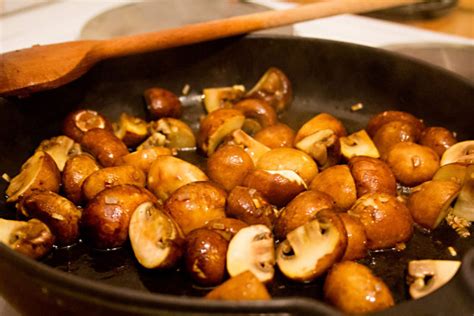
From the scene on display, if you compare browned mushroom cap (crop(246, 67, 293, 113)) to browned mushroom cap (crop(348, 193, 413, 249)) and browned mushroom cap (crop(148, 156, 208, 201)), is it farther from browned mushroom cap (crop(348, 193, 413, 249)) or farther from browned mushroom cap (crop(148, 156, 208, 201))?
browned mushroom cap (crop(348, 193, 413, 249))

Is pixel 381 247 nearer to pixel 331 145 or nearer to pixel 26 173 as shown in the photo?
pixel 331 145

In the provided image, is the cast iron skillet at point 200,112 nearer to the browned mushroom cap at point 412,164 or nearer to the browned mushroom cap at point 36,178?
the browned mushroom cap at point 36,178

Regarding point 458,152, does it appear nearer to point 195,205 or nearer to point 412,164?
point 412,164

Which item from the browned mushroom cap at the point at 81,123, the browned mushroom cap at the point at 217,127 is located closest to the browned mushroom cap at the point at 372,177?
the browned mushroom cap at the point at 217,127

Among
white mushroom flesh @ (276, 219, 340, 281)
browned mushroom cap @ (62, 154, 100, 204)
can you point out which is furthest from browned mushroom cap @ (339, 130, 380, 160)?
browned mushroom cap @ (62, 154, 100, 204)

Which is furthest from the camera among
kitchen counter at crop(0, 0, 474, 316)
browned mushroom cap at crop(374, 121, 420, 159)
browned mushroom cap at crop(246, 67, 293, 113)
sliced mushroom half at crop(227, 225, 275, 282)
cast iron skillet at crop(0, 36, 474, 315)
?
kitchen counter at crop(0, 0, 474, 316)

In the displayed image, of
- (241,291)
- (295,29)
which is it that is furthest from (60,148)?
(295,29)

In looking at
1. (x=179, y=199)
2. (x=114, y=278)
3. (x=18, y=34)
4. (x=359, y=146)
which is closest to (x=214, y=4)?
(x=18, y=34)
